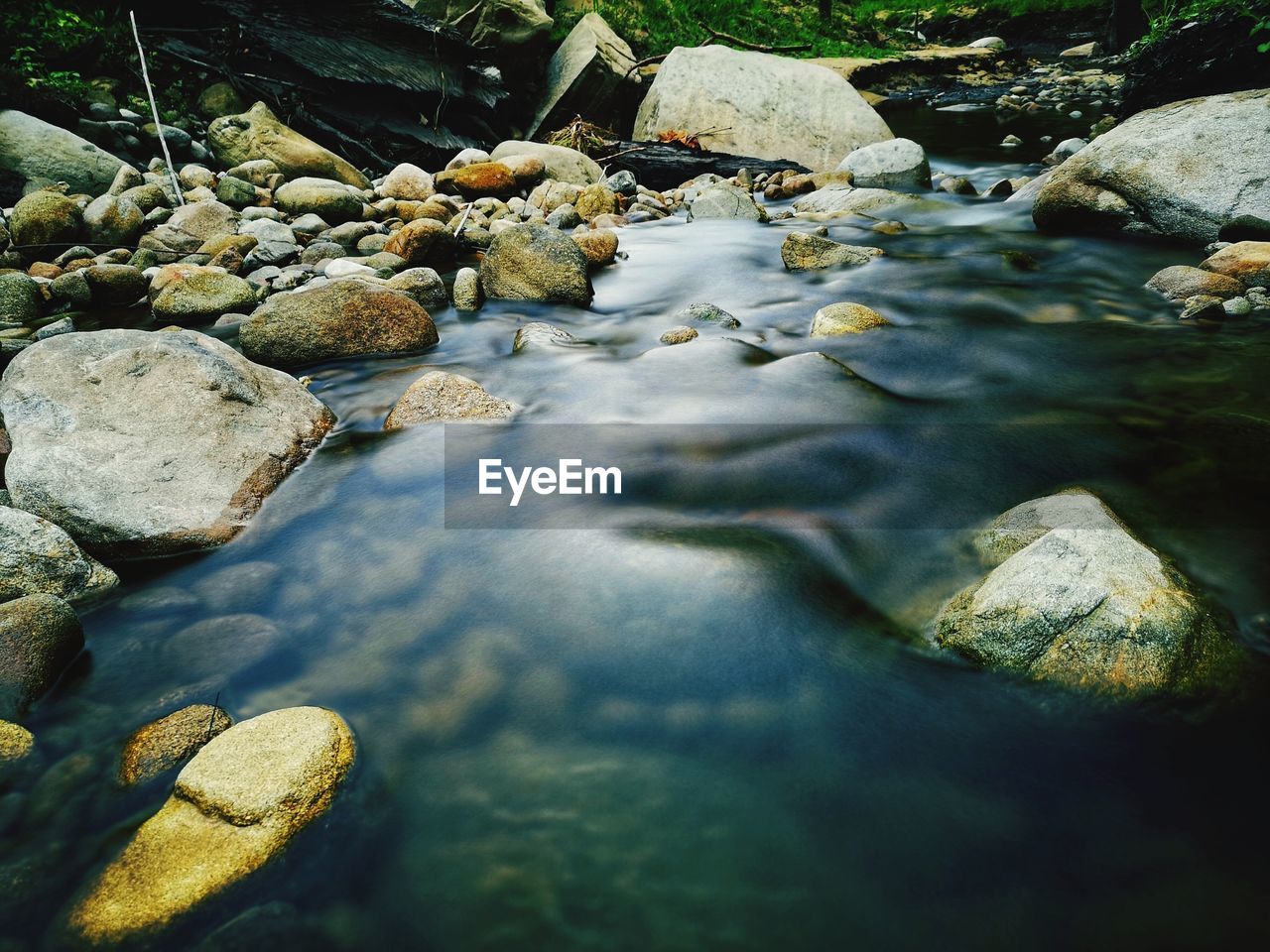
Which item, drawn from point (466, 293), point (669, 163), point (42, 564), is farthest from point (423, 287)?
point (669, 163)

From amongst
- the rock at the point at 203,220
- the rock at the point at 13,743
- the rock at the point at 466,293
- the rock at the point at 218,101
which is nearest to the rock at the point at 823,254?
the rock at the point at 466,293

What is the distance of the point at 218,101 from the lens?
11.8 metres

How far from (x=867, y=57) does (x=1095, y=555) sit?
2984 centimetres

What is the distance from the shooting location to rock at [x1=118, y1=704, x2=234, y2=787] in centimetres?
206

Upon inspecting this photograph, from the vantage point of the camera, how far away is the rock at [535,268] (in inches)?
258

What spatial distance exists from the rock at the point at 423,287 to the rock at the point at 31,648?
14.5ft

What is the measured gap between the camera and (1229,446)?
330cm

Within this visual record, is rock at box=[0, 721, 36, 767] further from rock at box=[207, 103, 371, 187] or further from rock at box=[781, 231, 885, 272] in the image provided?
rock at box=[207, 103, 371, 187]

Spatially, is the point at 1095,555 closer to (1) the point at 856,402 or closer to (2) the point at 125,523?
(1) the point at 856,402

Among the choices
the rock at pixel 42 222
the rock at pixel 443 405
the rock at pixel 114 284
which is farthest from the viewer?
the rock at pixel 42 222

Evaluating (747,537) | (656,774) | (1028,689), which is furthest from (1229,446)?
(656,774)

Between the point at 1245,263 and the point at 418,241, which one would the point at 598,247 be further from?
the point at 1245,263

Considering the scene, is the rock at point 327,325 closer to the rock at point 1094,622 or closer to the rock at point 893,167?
the rock at point 1094,622

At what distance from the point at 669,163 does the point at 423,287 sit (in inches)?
311
